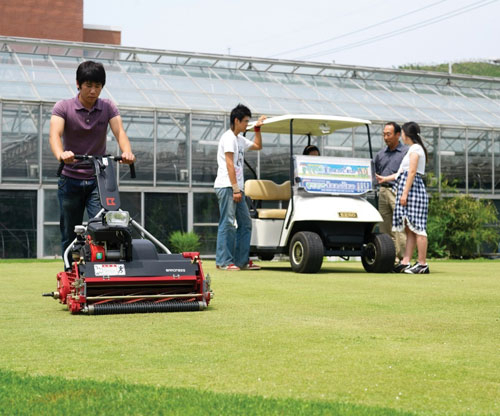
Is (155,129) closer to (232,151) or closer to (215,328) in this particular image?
(232,151)

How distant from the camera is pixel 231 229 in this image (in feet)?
33.0

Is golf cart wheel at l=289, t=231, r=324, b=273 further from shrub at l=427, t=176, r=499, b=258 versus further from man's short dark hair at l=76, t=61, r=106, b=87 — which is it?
shrub at l=427, t=176, r=499, b=258

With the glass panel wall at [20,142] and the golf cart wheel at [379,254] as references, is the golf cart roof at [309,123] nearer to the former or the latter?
the golf cart wheel at [379,254]

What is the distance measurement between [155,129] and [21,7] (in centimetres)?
2716

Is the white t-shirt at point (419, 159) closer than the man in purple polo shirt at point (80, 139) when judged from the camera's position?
No

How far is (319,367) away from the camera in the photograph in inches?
132

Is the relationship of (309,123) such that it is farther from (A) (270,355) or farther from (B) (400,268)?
(A) (270,355)

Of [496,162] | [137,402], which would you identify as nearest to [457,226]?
[496,162]

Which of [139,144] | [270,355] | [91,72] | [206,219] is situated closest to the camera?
[270,355]

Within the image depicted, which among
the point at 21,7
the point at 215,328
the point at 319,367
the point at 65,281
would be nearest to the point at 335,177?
the point at 65,281

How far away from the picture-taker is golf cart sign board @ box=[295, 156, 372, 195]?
32.9ft

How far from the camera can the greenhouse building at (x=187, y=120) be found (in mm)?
15781

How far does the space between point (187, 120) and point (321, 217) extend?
7.97 metres

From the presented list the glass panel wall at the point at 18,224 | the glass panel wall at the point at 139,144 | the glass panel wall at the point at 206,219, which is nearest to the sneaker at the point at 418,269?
the glass panel wall at the point at 206,219
